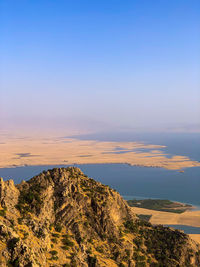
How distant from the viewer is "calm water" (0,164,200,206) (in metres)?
118

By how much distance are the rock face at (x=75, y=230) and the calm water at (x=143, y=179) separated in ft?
238

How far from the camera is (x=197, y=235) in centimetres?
6738

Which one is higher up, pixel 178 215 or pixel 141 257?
pixel 141 257

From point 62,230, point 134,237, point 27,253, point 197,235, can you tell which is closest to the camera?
point 27,253

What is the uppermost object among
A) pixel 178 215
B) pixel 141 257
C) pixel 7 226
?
pixel 7 226

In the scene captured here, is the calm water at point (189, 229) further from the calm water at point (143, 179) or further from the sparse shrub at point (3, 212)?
the sparse shrub at point (3, 212)

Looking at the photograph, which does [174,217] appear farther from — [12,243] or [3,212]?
[12,243]

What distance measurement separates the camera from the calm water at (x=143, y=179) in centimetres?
11756

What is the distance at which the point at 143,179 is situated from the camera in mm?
145875

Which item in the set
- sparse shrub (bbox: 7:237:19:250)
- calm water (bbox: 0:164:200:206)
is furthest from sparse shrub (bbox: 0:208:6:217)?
calm water (bbox: 0:164:200:206)

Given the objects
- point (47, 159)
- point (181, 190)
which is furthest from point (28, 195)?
point (47, 159)

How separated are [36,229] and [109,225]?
9.37 metres

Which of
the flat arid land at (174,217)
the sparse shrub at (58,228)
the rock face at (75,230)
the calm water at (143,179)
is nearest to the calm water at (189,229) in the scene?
the flat arid land at (174,217)

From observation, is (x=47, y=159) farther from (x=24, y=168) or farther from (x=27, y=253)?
(x=27, y=253)
